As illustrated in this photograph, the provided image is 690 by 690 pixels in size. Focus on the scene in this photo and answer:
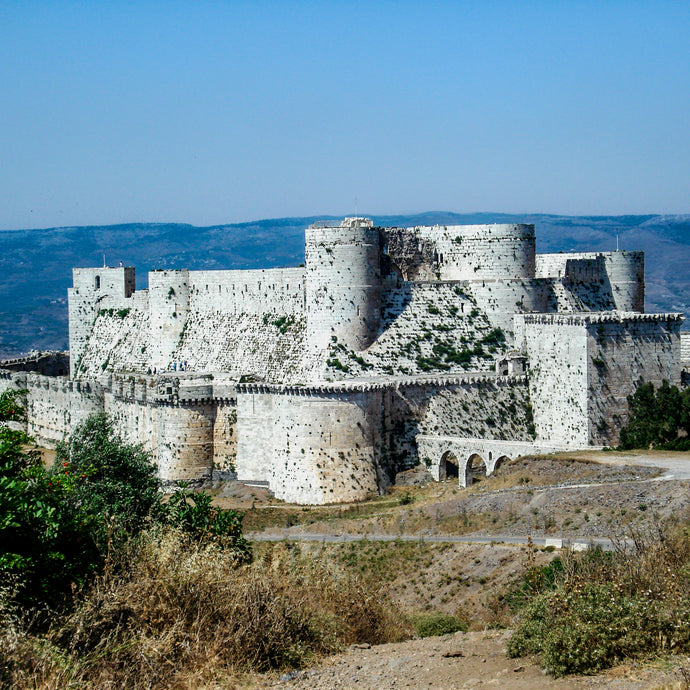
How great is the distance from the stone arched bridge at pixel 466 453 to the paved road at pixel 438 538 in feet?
24.4

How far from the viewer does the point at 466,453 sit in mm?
41781

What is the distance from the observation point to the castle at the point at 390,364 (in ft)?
138

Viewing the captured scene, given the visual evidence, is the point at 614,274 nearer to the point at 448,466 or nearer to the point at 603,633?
the point at 448,466

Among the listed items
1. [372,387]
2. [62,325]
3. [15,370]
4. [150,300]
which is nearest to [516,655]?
[372,387]

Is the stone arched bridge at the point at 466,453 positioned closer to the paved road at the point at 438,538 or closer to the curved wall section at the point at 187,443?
the paved road at the point at 438,538

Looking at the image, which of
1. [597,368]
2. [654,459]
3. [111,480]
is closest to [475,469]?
[597,368]

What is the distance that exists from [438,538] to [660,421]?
37.1 ft

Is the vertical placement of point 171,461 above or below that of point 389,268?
below

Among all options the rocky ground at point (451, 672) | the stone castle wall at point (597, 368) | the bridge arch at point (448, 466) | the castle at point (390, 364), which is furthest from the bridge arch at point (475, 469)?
the rocky ground at point (451, 672)

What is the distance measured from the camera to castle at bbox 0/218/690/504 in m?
42.0

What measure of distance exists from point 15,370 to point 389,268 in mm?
28362

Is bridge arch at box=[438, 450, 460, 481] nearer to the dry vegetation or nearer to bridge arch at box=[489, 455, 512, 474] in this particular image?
bridge arch at box=[489, 455, 512, 474]

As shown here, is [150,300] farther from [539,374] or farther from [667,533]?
[667,533]

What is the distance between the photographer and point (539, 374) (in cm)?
4512
